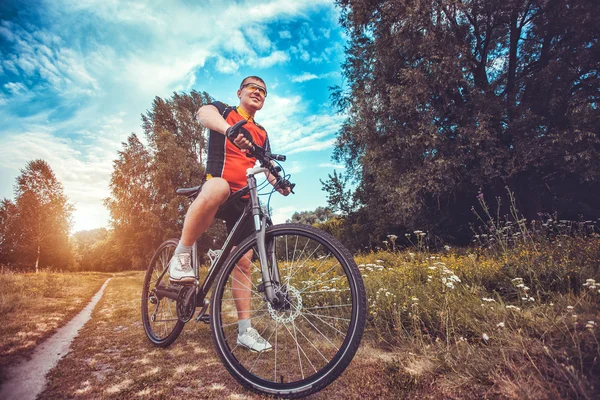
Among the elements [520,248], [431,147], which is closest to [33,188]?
[431,147]

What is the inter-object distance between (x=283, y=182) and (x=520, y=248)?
4.24 m

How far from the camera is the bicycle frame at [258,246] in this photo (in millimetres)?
1807

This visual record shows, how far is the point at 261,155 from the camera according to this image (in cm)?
201

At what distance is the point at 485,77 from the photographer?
12406 mm

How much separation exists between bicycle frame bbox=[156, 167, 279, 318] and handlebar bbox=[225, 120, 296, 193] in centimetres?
8

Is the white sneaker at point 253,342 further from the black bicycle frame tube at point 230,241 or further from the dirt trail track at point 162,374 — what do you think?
the black bicycle frame tube at point 230,241

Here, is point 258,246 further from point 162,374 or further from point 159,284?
point 159,284

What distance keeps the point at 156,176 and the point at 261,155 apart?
22342 mm

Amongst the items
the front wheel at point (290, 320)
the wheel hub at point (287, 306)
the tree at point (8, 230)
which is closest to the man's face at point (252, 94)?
the front wheel at point (290, 320)

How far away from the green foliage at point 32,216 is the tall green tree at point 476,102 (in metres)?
28.2

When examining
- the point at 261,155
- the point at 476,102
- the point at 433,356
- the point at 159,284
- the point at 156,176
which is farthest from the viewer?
the point at 156,176

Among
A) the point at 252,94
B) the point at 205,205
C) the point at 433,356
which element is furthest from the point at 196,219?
the point at 433,356

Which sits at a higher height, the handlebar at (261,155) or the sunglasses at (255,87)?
the sunglasses at (255,87)

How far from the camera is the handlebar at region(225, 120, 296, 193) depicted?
182 cm
